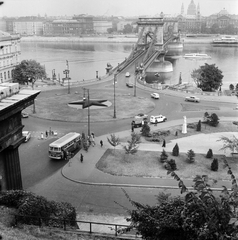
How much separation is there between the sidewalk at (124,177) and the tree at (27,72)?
24.1 m

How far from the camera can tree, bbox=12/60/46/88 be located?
46.4 m

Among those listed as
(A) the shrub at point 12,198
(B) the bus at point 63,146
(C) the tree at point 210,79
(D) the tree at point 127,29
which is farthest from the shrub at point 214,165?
(D) the tree at point 127,29

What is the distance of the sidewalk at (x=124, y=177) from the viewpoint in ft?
56.6

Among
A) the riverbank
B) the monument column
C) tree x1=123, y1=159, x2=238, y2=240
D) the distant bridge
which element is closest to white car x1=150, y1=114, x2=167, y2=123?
the monument column

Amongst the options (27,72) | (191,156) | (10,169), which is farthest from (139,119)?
(27,72)

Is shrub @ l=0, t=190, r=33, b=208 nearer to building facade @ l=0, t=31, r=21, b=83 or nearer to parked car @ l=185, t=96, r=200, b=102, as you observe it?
parked car @ l=185, t=96, r=200, b=102

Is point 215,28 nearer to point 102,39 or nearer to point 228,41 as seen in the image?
point 228,41

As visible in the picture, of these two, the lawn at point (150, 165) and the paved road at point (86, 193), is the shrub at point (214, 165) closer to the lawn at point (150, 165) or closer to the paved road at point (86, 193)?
the lawn at point (150, 165)

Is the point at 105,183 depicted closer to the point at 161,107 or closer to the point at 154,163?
the point at 154,163

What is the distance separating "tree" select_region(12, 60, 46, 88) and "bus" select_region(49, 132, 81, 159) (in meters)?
25.7

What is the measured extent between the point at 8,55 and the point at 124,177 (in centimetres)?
3825

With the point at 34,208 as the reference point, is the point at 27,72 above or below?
below

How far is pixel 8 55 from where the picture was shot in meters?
51.4

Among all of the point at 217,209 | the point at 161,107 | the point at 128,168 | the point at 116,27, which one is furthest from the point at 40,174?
the point at 116,27
